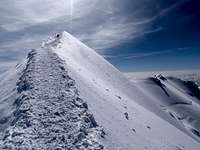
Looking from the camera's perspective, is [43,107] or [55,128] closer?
[55,128]

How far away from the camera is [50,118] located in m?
12.3

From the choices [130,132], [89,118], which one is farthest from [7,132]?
[130,132]

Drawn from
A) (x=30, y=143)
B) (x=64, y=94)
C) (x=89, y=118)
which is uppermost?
(x=64, y=94)

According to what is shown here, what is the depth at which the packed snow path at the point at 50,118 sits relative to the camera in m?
10.7

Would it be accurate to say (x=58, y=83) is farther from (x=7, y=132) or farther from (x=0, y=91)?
(x=0, y=91)

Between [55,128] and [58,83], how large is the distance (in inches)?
207

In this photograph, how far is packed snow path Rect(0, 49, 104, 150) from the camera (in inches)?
420

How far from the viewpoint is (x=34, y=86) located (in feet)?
51.3

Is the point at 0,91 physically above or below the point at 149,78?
below

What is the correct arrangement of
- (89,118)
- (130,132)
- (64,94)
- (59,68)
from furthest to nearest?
1. (59,68)
2. (130,132)
3. (64,94)
4. (89,118)

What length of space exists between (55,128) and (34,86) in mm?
4894

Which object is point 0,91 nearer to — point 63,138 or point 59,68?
point 59,68

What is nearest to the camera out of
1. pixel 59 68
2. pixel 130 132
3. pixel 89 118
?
pixel 89 118

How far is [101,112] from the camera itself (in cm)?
1595
